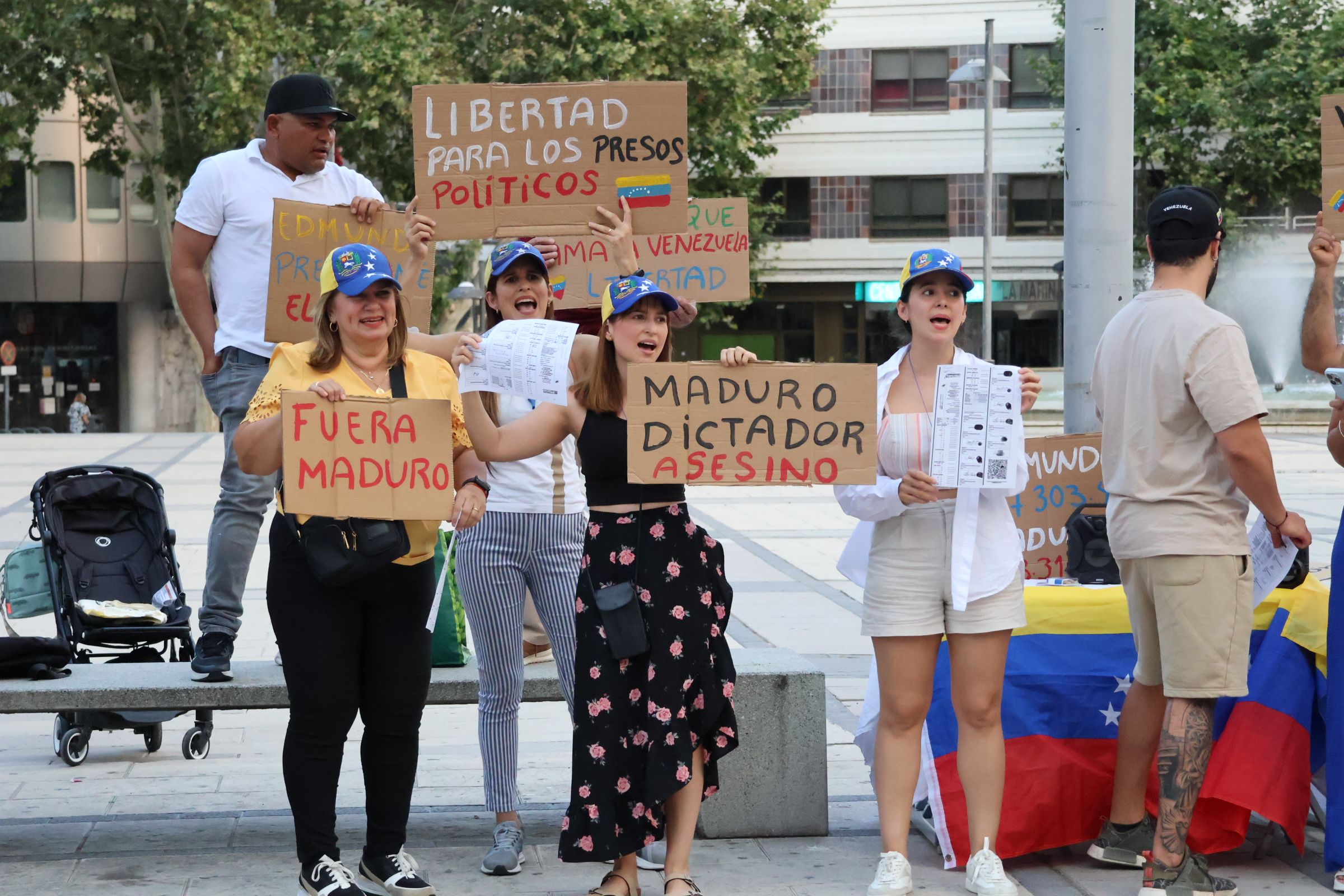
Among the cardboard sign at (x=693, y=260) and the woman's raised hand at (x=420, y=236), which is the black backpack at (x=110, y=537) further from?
the woman's raised hand at (x=420, y=236)

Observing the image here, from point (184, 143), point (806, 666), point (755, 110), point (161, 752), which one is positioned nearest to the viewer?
point (806, 666)

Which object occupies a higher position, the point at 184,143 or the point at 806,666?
the point at 184,143

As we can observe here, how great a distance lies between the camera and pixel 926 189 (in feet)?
133

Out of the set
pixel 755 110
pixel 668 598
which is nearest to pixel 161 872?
pixel 668 598

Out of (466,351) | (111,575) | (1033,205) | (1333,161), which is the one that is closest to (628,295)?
(466,351)

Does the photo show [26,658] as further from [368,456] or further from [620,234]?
[620,234]

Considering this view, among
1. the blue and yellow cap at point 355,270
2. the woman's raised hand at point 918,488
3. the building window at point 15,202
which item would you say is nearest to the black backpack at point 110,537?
the blue and yellow cap at point 355,270

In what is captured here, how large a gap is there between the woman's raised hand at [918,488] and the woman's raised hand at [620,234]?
1.12 metres

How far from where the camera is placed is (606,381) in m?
4.61

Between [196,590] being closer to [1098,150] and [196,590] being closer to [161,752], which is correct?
[161,752]

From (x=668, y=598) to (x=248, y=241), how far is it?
6.47 ft

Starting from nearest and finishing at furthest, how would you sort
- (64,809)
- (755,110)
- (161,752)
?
(64,809) → (161,752) → (755,110)

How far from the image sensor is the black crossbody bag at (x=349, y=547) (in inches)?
169

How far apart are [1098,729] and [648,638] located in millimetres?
1666
